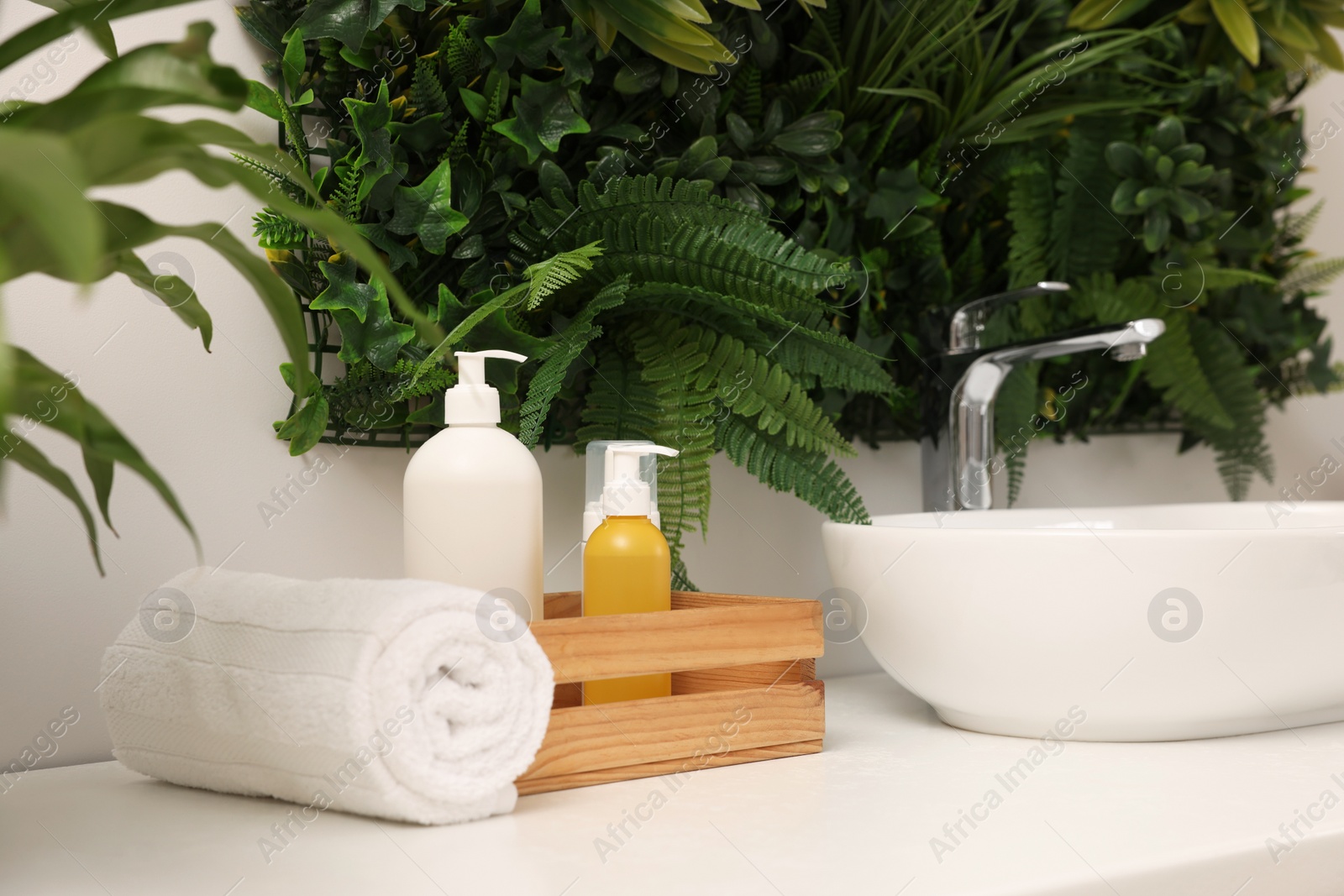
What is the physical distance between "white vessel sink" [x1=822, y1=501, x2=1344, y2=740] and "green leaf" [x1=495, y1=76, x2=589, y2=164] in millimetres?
400

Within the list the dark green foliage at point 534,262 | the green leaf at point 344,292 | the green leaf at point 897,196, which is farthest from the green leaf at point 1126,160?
the green leaf at point 344,292

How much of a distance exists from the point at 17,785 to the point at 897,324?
850 mm

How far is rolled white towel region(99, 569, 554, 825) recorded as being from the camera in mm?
530

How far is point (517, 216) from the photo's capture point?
34.2 inches

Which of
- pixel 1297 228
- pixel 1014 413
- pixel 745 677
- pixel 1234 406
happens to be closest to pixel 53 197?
pixel 745 677

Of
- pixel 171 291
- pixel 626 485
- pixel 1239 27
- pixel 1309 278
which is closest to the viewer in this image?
pixel 171 291

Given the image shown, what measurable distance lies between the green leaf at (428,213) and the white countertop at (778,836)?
1.37 ft

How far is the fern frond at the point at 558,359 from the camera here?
2.49 feet

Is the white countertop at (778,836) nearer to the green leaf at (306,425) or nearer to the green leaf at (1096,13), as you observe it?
the green leaf at (306,425)

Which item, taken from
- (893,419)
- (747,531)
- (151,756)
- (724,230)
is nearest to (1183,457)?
(893,419)

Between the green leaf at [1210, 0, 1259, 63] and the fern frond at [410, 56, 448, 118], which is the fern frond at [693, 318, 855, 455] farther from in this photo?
the green leaf at [1210, 0, 1259, 63]

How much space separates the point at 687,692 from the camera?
76 cm

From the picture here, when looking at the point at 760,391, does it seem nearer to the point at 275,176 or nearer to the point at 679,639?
the point at 679,639

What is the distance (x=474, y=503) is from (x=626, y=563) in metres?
0.11
